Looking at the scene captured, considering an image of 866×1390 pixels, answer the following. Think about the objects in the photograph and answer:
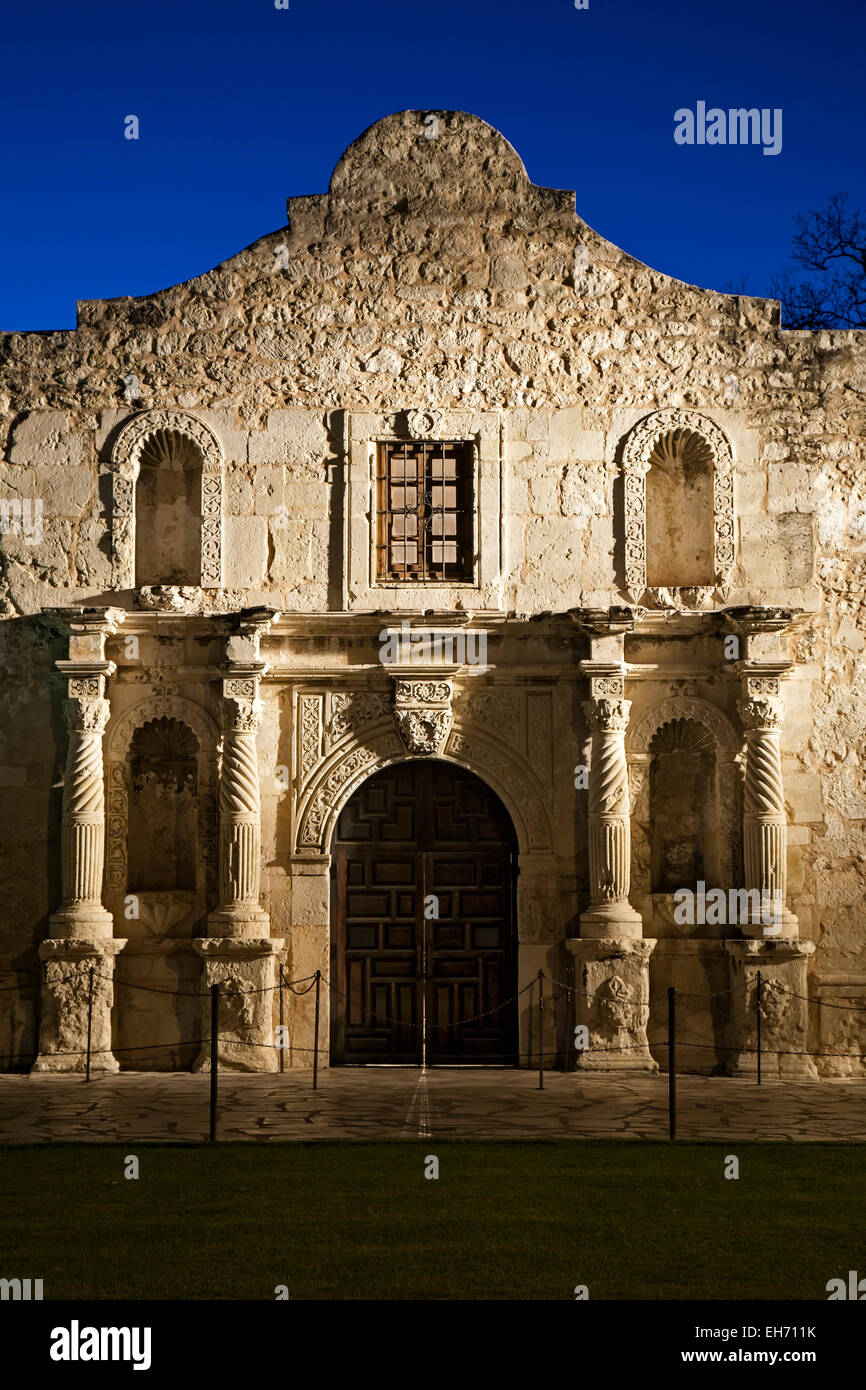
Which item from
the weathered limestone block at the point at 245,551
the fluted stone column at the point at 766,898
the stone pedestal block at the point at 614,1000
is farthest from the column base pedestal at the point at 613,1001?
the weathered limestone block at the point at 245,551

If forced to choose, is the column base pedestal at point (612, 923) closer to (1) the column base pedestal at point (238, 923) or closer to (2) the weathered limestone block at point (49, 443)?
(1) the column base pedestal at point (238, 923)

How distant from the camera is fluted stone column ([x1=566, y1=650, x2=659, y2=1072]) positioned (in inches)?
539

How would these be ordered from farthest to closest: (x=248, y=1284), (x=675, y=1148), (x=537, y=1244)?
1. (x=675, y=1148)
2. (x=537, y=1244)
3. (x=248, y=1284)

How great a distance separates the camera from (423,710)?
14.3 m

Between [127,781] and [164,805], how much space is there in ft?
1.55

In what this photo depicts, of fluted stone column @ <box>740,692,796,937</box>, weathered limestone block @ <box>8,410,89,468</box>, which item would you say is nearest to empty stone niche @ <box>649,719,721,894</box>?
fluted stone column @ <box>740,692,796,937</box>

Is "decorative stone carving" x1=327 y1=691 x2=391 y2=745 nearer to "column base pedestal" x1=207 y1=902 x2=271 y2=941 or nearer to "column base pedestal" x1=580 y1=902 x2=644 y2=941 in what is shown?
"column base pedestal" x1=207 y1=902 x2=271 y2=941

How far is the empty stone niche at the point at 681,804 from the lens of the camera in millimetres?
14594

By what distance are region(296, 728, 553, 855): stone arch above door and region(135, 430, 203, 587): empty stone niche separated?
7.06ft

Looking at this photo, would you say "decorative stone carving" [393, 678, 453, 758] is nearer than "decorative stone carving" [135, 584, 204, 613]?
Yes

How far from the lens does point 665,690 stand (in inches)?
572
